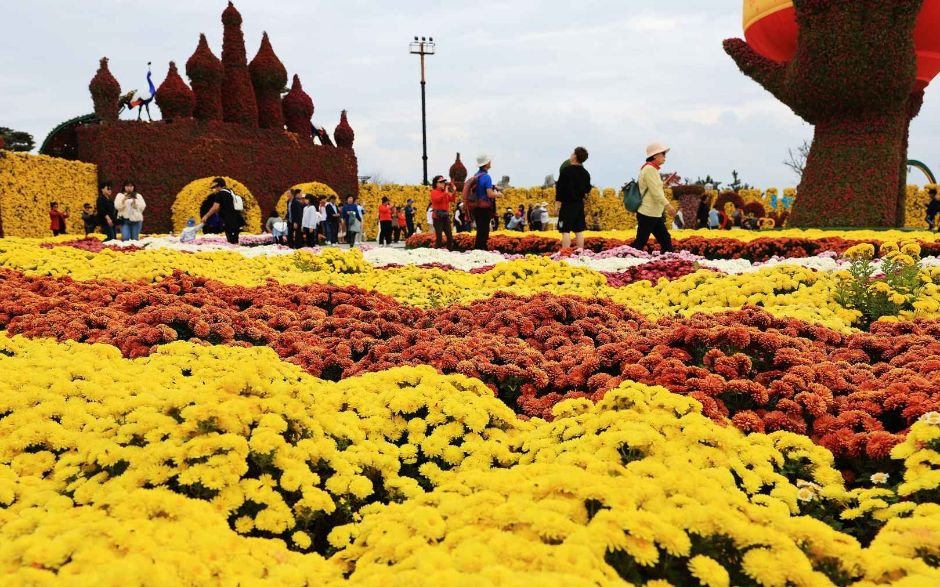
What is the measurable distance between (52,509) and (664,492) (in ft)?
6.20

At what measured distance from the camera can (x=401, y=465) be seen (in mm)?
3318

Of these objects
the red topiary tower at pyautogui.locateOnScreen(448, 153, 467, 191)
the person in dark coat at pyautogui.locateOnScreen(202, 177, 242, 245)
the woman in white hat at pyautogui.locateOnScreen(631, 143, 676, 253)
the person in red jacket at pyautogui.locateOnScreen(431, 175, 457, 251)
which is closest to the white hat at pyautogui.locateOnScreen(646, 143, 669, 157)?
the woman in white hat at pyautogui.locateOnScreen(631, 143, 676, 253)

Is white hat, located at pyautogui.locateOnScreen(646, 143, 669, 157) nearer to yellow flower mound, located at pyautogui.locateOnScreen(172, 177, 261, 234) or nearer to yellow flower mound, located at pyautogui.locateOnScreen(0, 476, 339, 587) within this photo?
yellow flower mound, located at pyautogui.locateOnScreen(0, 476, 339, 587)

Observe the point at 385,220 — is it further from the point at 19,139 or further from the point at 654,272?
the point at 19,139

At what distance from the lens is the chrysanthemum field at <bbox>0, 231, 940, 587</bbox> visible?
2035mm

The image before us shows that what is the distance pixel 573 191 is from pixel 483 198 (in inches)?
94.1

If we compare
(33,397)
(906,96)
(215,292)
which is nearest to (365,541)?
(33,397)

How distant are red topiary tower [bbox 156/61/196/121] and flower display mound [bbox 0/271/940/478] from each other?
20169 millimetres

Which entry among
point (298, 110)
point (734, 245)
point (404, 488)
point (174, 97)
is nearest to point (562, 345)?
point (404, 488)

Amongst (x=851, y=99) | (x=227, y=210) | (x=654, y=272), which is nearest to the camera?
(x=654, y=272)

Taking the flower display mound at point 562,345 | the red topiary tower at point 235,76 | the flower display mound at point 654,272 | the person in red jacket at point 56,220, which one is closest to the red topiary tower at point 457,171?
the red topiary tower at point 235,76

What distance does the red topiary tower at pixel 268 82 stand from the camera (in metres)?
28.3

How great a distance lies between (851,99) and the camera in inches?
637

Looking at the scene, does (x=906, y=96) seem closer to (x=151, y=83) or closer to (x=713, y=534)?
(x=713, y=534)
